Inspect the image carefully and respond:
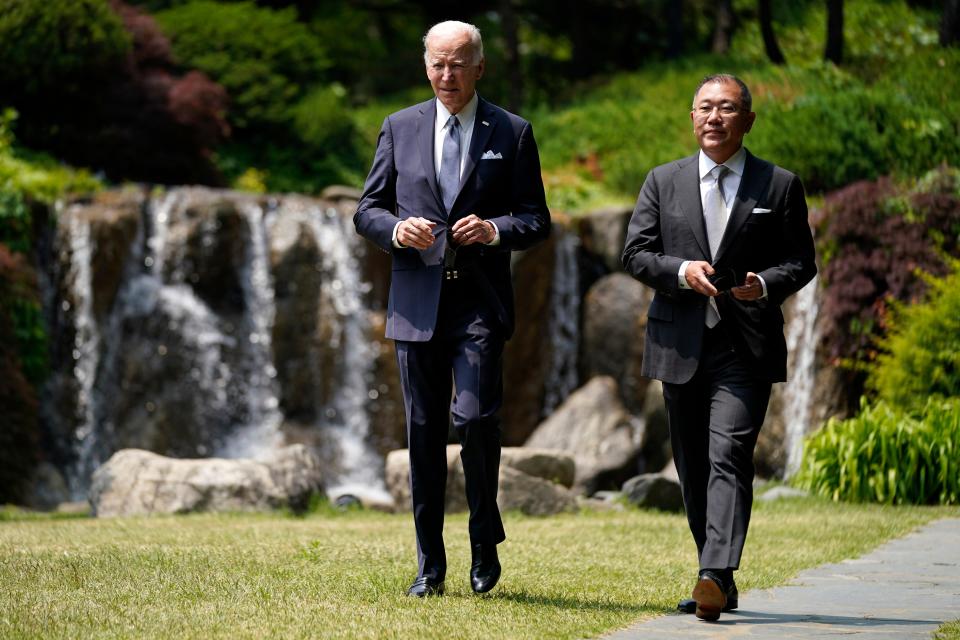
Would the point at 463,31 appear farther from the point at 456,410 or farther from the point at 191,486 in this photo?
the point at 191,486

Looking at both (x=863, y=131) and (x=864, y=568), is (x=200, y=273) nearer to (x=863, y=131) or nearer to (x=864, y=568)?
(x=863, y=131)

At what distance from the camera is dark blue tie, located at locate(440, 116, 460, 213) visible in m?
5.58

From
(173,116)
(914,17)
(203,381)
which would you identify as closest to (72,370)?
(203,381)

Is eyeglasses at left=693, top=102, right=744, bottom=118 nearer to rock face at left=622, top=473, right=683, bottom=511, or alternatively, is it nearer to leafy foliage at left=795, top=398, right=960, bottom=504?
rock face at left=622, top=473, right=683, bottom=511

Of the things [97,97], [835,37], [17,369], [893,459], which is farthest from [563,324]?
[97,97]

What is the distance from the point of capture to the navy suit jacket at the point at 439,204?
5465 millimetres

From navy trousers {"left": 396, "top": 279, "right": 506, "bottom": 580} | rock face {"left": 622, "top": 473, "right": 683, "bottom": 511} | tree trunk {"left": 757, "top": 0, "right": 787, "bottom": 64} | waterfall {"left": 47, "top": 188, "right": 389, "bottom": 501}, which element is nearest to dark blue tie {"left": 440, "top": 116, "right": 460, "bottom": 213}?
navy trousers {"left": 396, "top": 279, "right": 506, "bottom": 580}

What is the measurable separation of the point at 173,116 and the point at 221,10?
4.83m

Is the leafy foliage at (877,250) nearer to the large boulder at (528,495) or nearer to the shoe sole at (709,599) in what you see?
the large boulder at (528,495)

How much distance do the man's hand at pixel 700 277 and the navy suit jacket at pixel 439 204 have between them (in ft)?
2.10

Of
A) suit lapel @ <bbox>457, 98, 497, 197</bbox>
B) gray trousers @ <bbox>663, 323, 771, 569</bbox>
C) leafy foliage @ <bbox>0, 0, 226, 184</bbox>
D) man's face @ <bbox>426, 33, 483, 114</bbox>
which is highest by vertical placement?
leafy foliage @ <bbox>0, 0, 226, 184</bbox>

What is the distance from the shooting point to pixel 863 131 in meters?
16.2

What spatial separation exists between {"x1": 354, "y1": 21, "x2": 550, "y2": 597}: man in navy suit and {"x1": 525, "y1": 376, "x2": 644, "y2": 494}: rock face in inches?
355

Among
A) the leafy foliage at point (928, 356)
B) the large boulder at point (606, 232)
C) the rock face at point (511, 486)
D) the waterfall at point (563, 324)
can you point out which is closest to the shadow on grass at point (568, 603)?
the rock face at point (511, 486)
